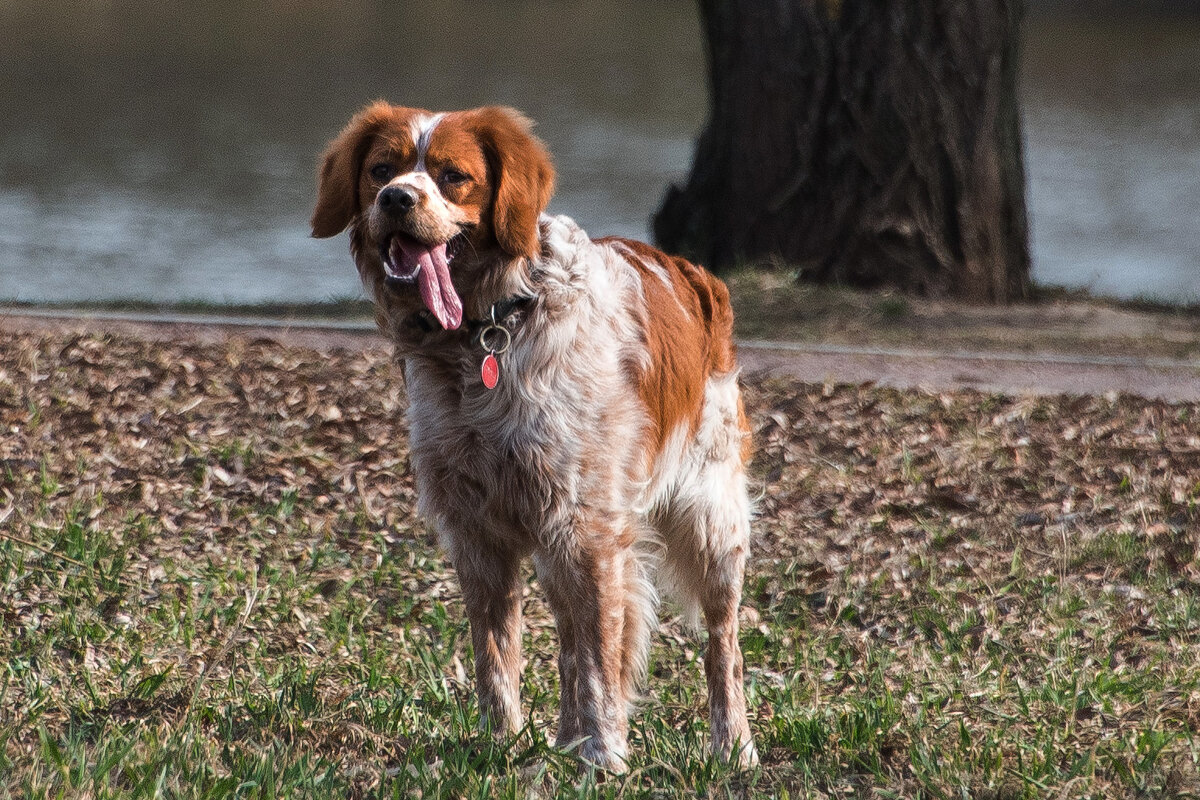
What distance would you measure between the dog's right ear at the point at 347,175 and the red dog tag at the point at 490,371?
1.80 ft

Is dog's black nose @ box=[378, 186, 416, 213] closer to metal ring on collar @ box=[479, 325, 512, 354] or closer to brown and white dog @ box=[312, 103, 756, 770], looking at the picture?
brown and white dog @ box=[312, 103, 756, 770]

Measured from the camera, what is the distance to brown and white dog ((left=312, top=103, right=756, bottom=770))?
11.9ft

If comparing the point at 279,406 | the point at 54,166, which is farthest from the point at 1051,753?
the point at 54,166

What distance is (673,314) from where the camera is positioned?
4.15 metres

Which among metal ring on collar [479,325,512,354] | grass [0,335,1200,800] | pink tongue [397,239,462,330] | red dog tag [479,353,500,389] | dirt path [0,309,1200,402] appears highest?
pink tongue [397,239,462,330]

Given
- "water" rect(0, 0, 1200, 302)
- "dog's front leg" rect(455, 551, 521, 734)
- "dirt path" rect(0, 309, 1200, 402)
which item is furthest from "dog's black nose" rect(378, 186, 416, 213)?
"water" rect(0, 0, 1200, 302)

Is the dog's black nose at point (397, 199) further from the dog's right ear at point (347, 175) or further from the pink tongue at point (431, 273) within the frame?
the dog's right ear at point (347, 175)

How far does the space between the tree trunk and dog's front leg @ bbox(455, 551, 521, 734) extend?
5.35m

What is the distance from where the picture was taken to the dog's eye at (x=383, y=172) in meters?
3.62

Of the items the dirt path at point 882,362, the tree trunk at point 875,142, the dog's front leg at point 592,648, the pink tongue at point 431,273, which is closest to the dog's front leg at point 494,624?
the dog's front leg at point 592,648

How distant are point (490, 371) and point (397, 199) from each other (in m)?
0.51

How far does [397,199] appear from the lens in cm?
341

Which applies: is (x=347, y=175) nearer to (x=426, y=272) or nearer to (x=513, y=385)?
(x=426, y=272)

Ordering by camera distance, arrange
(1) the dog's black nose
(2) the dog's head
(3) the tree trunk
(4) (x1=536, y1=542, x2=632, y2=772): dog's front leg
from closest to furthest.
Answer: (1) the dog's black nose → (2) the dog's head → (4) (x1=536, y1=542, x2=632, y2=772): dog's front leg → (3) the tree trunk
